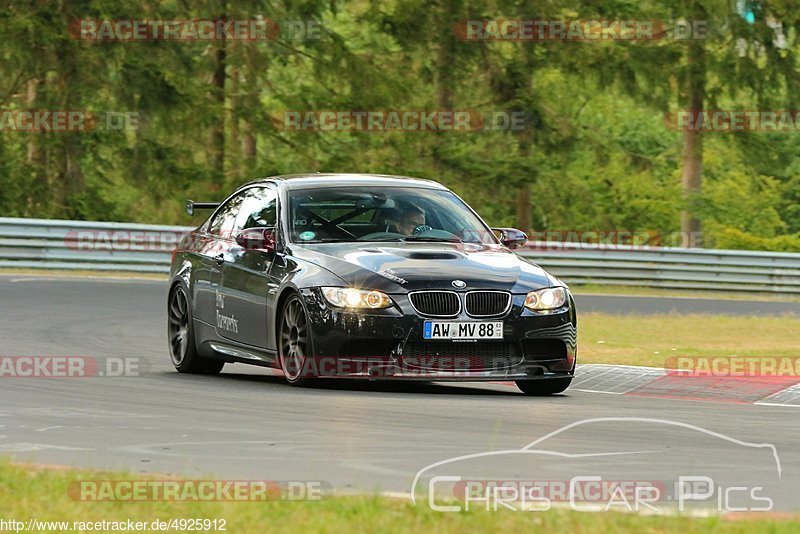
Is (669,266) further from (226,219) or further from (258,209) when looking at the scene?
(258,209)

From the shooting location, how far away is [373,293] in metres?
11.2

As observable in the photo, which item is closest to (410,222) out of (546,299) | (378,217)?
(378,217)

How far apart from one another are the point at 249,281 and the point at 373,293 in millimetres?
1657

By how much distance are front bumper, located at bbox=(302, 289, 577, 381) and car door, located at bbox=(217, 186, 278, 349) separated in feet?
3.00

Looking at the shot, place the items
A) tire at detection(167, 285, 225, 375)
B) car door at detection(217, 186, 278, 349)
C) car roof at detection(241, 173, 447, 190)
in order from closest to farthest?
car door at detection(217, 186, 278, 349) < car roof at detection(241, 173, 447, 190) < tire at detection(167, 285, 225, 375)

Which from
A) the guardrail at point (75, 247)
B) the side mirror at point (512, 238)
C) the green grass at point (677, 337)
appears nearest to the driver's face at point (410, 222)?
the side mirror at point (512, 238)

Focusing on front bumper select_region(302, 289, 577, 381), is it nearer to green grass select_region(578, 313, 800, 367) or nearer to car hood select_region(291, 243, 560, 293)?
car hood select_region(291, 243, 560, 293)

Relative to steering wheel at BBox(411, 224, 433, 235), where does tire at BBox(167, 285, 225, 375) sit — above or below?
below

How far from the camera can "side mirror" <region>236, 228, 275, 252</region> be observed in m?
12.4

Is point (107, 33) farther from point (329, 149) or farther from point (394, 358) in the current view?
point (394, 358)

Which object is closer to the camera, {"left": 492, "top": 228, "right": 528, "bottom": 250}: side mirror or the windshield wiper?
the windshield wiper

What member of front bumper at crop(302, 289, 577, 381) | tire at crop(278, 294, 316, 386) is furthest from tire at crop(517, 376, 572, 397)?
tire at crop(278, 294, 316, 386)

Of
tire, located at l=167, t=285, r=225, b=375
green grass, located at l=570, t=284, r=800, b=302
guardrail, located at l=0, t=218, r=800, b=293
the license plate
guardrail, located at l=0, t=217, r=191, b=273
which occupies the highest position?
the license plate

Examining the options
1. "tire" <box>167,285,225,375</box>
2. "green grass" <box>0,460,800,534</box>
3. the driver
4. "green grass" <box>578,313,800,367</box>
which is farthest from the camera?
"green grass" <box>578,313,800,367</box>
